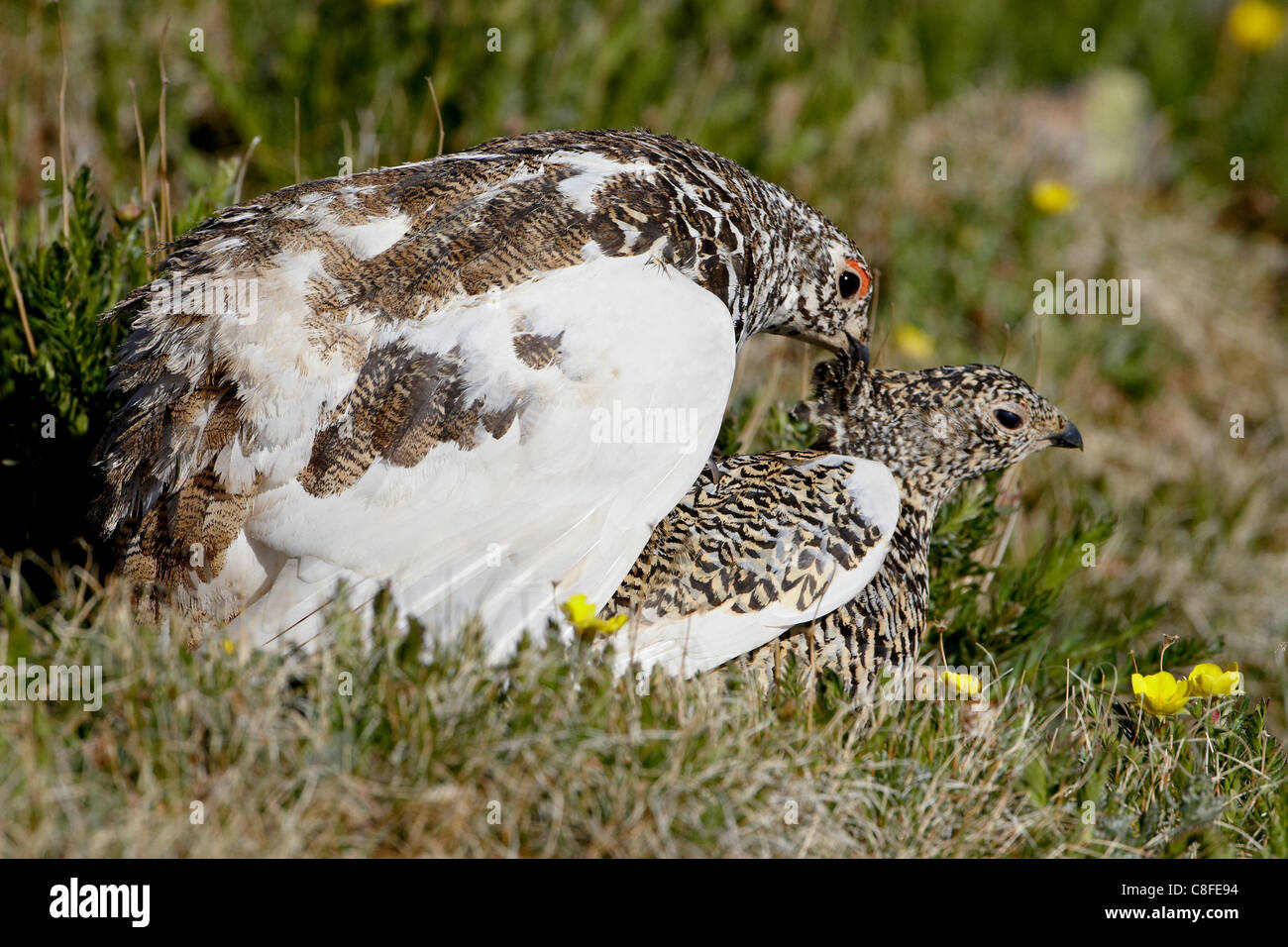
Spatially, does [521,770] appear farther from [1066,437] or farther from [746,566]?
[1066,437]

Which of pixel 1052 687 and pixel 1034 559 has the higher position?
pixel 1034 559

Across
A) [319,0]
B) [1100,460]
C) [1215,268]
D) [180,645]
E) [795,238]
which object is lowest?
[180,645]

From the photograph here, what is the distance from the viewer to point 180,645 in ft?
Answer: 7.82

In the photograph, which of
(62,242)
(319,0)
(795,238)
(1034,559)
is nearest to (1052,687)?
(1034,559)

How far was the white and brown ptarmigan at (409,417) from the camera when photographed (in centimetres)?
242

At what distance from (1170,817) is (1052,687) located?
677mm

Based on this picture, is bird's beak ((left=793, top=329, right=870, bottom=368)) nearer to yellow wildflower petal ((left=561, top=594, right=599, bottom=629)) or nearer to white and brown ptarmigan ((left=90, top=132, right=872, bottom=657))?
white and brown ptarmigan ((left=90, top=132, right=872, bottom=657))

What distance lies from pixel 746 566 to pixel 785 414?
1017mm

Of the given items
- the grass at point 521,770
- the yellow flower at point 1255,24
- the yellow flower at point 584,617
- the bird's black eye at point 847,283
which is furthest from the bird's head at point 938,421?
the yellow flower at point 1255,24

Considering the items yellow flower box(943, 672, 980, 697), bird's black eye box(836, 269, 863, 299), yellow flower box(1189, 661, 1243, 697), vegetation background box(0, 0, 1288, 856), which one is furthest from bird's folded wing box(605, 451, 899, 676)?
yellow flower box(1189, 661, 1243, 697)

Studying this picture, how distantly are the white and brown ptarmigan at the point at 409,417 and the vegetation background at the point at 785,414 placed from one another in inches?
6.4

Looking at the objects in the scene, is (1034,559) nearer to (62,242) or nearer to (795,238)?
(795,238)

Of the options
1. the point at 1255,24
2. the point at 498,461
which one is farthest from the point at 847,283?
the point at 1255,24

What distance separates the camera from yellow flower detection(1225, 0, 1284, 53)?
6.79 m
